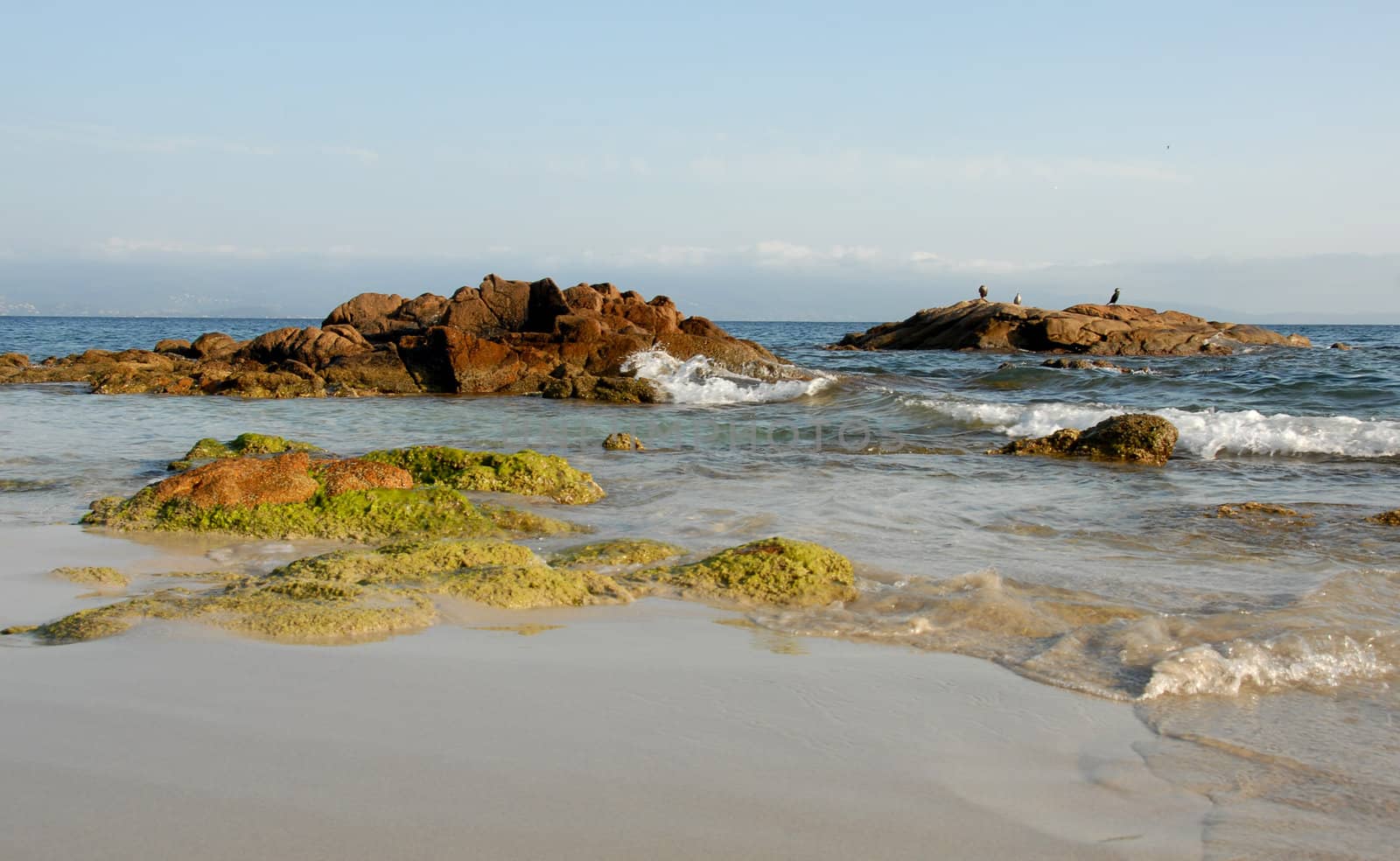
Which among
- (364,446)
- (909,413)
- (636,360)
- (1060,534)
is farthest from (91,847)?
(636,360)

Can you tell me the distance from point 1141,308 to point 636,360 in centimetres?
2593

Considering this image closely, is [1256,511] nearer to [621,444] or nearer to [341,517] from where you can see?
[621,444]

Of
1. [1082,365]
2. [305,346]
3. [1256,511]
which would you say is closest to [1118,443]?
[1256,511]

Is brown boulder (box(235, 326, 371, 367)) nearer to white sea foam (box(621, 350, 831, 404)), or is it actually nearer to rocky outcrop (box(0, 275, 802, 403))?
rocky outcrop (box(0, 275, 802, 403))

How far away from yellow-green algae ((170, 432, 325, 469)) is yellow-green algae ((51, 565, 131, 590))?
14.9 feet

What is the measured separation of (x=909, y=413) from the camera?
50.9 ft

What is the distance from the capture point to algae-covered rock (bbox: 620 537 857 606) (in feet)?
16.5

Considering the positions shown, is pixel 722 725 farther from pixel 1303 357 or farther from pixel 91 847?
pixel 1303 357

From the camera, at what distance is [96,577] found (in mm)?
5027

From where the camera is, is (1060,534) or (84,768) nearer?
(84,768)

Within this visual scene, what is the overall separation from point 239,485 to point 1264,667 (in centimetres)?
599

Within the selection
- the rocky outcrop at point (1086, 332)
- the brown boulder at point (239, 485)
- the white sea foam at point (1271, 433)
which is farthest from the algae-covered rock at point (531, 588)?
the rocky outcrop at point (1086, 332)

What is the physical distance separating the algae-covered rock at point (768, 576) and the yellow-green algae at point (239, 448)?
591 cm

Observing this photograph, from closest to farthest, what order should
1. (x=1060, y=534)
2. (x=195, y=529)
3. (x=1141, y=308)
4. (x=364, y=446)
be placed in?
(x=195, y=529) < (x=1060, y=534) < (x=364, y=446) < (x=1141, y=308)
